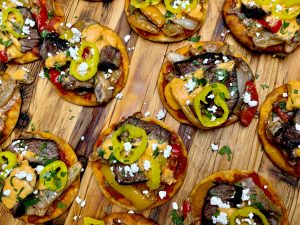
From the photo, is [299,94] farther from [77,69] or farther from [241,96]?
[77,69]

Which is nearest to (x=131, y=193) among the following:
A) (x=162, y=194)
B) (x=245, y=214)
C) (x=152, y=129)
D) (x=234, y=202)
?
(x=162, y=194)

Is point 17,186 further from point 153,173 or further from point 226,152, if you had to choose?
point 226,152

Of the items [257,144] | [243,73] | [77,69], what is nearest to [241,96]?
[243,73]

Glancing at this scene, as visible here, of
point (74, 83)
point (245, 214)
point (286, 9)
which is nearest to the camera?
point (245, 214)

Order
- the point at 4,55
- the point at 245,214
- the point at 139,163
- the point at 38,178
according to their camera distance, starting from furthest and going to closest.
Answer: the point at 4,55
the point at 38,178
the point at 139,163
the point at 245,214

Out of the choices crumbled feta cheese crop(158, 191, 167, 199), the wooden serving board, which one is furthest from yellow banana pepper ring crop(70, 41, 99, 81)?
→ crumbled feta cheese crop(158, 191, 167, 199)

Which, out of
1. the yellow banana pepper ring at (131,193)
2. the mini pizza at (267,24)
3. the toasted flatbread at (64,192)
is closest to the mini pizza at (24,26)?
the toasted flatbread at (64,192)

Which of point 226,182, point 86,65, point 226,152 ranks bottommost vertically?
point 226,182
